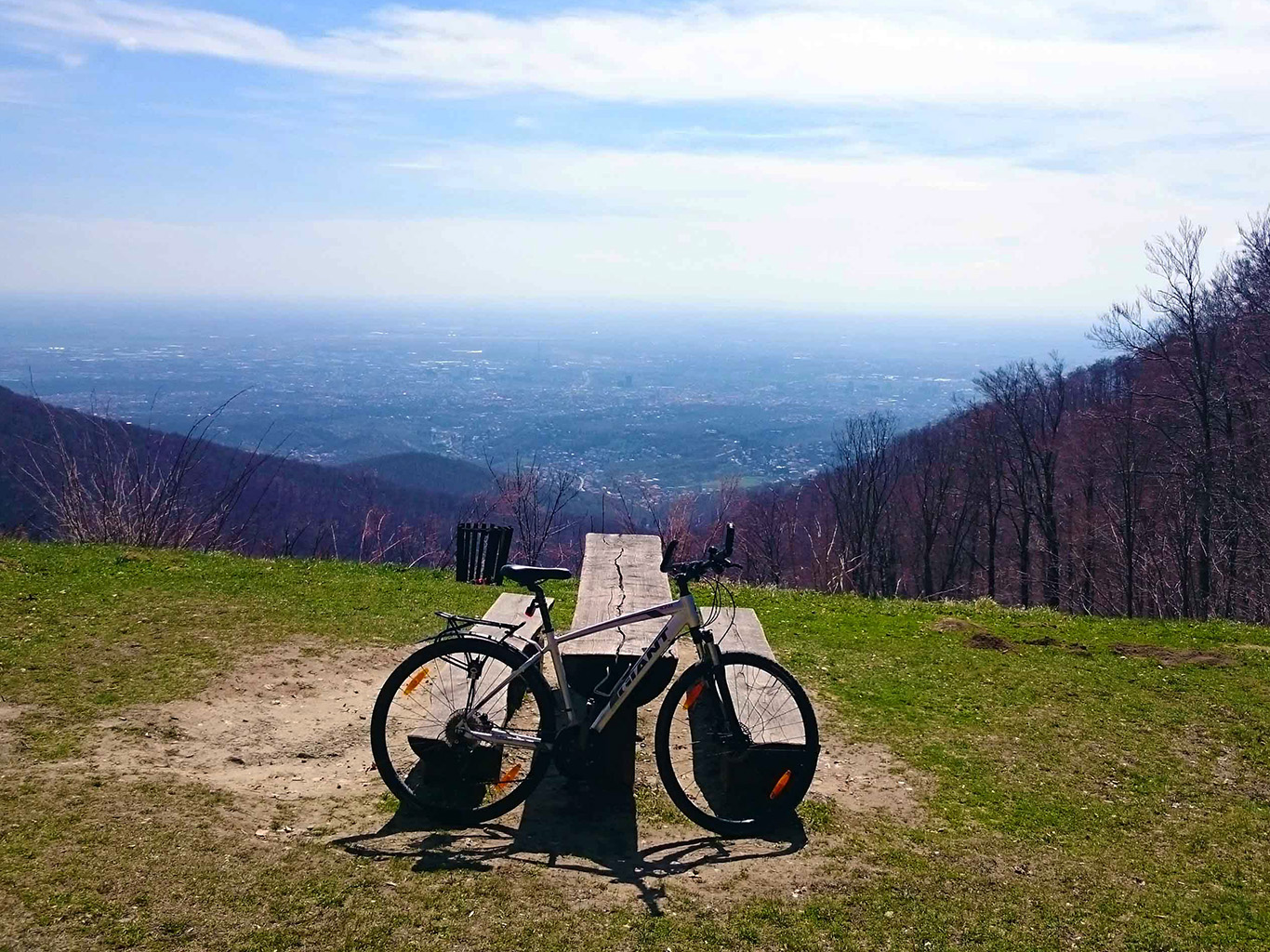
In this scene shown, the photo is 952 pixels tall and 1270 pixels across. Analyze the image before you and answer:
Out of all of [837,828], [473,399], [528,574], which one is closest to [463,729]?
[528,574]

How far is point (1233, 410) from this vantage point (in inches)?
923

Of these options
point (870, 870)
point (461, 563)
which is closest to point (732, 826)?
point (870, 870)

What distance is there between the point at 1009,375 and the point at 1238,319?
15.8 metres

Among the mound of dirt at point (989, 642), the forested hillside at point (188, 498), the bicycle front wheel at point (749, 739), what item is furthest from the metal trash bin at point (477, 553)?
the bicycle front wheel at point (749, 739)

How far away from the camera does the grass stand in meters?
3.64

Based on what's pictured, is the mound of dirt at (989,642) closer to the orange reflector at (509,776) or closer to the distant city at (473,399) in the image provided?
the orange reflector at (509,776)

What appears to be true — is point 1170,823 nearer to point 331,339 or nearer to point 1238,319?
point 1238,319

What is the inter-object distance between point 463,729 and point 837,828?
205 cm

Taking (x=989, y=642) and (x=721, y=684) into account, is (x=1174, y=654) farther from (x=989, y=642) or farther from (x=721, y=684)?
(x=721, y=684)

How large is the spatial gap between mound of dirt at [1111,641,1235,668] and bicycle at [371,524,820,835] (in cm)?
544

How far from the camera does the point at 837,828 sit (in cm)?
481

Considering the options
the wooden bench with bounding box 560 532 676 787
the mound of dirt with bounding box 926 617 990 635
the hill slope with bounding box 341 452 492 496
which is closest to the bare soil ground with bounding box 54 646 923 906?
the wooden bench with bounding box 560 532 676 787

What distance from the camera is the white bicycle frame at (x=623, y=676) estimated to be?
15.2 feet

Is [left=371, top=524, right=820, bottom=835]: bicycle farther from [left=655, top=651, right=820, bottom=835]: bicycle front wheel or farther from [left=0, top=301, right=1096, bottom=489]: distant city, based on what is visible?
[left=0, top=301, right=1096, bottom=489]: distant city
